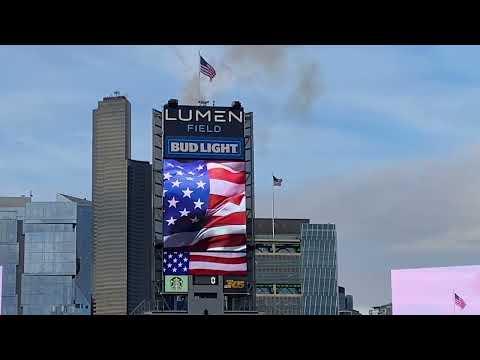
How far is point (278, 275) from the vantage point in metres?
154

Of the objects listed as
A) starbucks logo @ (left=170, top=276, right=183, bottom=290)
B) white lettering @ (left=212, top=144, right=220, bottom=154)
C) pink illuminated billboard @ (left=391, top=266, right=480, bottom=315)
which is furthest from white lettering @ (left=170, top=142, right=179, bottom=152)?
pink illuminated billboard @ (left=391, top=266, right=480, bottom=315)

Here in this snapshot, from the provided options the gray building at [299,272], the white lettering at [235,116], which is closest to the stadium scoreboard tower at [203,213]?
the white lettering at [235,116]

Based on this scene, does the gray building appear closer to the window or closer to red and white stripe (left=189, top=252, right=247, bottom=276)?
the window

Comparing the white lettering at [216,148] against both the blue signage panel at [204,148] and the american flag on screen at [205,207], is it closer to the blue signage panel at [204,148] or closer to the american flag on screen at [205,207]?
the blue signage panel at [204,148]

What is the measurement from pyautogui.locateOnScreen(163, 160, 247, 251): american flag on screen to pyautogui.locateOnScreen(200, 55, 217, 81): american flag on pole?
42.8ft

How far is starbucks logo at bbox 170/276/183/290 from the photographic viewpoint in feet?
174

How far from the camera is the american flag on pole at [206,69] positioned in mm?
62959

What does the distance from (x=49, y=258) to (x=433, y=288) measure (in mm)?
169032

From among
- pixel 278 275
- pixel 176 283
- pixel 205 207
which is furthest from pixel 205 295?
pixel 278 275
